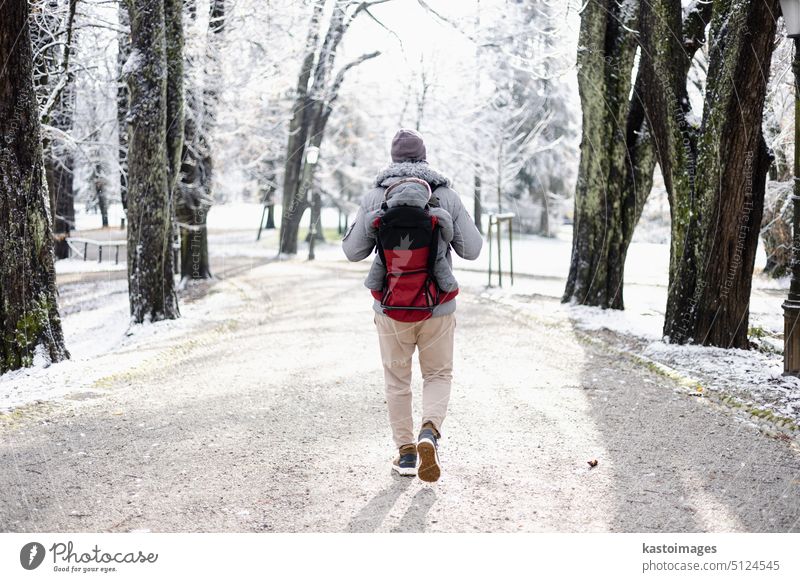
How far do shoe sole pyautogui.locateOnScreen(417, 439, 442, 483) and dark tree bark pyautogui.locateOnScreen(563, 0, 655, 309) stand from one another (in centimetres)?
910

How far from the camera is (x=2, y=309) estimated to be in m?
8.27

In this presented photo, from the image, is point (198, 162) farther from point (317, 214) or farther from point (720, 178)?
point (317, 214)

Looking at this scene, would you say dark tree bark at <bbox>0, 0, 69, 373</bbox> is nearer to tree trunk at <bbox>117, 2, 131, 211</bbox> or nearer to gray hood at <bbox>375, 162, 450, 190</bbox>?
tree trunk at <bbox>117, 2, 131, 211</bbox>

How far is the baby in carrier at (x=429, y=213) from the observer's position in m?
4.56

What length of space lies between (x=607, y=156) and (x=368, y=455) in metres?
8.96

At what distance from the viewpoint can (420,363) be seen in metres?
4.94

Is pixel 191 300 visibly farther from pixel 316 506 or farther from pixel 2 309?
pixel 316 506

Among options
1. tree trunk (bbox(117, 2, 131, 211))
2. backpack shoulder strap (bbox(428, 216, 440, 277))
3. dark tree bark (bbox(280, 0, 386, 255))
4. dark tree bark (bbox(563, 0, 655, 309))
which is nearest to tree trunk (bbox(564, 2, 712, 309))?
dark tree bark (bbox(563, 0, 655, 309))

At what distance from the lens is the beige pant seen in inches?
191

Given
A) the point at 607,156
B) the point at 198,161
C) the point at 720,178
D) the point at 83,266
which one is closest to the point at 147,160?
the point at 607,156

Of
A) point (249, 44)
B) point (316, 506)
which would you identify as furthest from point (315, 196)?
point (316, 506)

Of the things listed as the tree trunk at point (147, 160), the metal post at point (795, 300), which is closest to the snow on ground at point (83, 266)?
the tree trunk at point (147, 160)

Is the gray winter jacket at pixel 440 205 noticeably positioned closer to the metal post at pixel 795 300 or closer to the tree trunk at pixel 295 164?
the metal post at pixel 795 300

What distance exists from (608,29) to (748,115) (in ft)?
17.1
